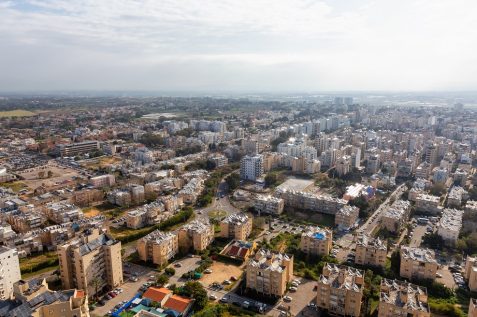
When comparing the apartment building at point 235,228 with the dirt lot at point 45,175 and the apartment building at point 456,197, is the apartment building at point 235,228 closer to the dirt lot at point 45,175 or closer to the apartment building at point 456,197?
the apartment building at point 456,197

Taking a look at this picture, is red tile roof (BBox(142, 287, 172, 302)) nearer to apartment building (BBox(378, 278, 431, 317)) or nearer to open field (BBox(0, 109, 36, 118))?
apartment building (BBox(378, 278, 431, 317))

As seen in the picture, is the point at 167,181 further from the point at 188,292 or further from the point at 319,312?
the point at 319,312

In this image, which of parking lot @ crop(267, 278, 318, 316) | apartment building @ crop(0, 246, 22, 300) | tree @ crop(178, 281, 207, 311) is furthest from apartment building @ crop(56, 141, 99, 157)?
parking lot @ crop(267, 278, 318, 316)

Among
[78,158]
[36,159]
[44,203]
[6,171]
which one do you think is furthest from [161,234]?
[36,159]

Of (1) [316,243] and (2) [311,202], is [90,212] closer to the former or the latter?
(2) [311,202]

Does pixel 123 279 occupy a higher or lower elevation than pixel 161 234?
lower

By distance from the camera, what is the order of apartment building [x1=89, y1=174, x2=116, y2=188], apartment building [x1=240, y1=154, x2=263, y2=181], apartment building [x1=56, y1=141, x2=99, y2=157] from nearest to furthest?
apartment building [x1=89, y1=174, x2=116, y2=188] → apartment building [x1=240, y1=154, x2=263, y2=181] → apartment building [x1=56, y1=141, x2=99, y2=157]
